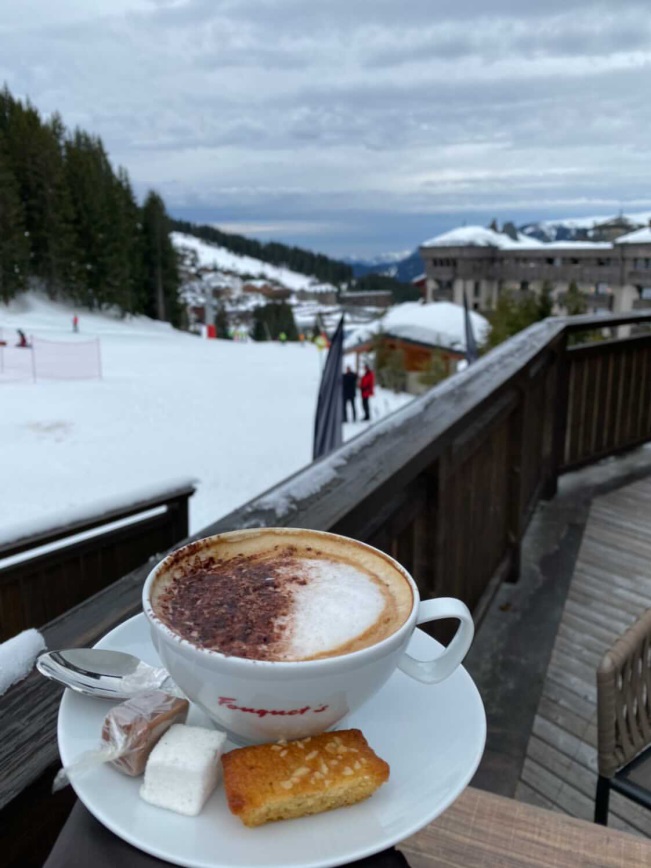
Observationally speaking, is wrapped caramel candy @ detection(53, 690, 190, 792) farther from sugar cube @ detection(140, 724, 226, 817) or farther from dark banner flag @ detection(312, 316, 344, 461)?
dark banner flag @ detection(312, 316, 344, 461)

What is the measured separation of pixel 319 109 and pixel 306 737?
746 cm

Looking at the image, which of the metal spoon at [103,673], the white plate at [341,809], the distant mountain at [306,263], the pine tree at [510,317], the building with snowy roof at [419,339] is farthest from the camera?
the distant mountain at [306,263]

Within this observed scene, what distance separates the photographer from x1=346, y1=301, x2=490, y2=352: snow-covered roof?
79.0 feet

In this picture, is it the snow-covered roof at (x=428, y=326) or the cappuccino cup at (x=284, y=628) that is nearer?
the cappuccino cup at (x=284, y=628)

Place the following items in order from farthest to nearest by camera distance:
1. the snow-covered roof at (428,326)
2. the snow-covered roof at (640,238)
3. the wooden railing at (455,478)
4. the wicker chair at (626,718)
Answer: the snow-covered roof at (428,326) → the snow-covered roof at (640,238) → the wicker chair at (626,718) → the wooden railing at (455,478)

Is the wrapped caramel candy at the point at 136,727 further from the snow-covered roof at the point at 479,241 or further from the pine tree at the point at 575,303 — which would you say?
the snow-covered roof at the point at 479,241

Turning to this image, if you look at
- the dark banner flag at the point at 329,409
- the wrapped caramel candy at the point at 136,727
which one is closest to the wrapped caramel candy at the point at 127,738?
the wrapped caramel candy at the point at 136,727

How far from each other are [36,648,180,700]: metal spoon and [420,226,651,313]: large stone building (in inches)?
718

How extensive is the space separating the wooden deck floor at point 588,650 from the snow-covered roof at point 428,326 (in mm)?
20222

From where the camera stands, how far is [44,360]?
205cm

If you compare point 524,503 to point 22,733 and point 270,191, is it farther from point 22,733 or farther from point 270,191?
point 270,191

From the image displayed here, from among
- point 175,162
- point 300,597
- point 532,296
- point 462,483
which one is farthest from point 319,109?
point 532,296

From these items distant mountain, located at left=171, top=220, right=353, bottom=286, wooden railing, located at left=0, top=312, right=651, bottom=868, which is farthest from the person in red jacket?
distant mountain, located at left=171, top=220, right=353, bottom=286

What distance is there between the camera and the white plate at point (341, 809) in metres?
0.42
